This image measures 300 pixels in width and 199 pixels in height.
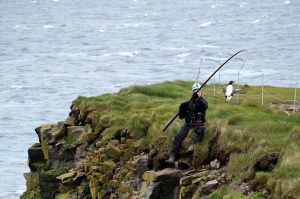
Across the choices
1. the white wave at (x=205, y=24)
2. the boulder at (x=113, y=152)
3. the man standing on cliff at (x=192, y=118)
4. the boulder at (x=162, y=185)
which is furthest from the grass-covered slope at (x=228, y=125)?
the white wave at (x=205, y=24)

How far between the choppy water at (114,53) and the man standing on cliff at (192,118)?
30.8m

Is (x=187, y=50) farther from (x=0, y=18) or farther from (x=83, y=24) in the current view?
(x=0, y=18)

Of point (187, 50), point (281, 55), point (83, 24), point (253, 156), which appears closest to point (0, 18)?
point (83, 24)

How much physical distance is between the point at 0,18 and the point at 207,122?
576ft

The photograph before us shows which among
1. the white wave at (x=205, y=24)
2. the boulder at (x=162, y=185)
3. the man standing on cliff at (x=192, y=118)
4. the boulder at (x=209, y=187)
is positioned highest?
the white wave at (x=205, y=24)

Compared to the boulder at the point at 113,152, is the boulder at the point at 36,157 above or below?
below

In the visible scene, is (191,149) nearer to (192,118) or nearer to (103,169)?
(192,118)

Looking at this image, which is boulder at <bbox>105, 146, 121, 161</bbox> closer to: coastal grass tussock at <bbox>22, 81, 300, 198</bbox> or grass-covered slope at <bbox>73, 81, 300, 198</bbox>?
coastal grass tussock at <bbox>22, 81, 300, 198</bbox>

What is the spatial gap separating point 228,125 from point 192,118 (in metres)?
1.38

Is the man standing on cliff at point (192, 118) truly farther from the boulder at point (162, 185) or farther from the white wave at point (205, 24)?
the white wave at point (205, 24)

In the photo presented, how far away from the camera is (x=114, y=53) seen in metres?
123

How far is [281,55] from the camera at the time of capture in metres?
109

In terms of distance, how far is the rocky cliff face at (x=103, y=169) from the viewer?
911 inches

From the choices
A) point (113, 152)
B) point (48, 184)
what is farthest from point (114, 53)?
point (113, 152)
